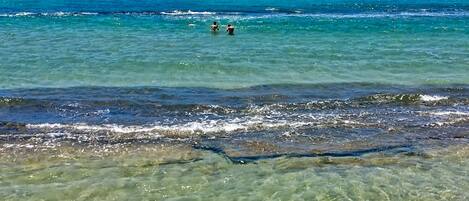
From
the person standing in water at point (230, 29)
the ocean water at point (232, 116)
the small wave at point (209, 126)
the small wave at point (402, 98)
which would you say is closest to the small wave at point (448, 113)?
the ocean water at point (232, 116)

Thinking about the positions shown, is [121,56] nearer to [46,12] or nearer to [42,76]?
[42,76]

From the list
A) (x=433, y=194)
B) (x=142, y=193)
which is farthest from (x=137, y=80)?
(x=433, y=194)

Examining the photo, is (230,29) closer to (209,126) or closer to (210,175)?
(209,126)

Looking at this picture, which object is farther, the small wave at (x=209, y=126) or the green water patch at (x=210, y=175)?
the small wave at (x=209, y=126)

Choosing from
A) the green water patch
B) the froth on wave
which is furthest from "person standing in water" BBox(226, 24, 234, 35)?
the green water patch

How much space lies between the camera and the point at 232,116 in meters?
17.8

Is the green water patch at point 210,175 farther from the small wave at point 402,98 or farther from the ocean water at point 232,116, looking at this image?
the small wave at point 402,98

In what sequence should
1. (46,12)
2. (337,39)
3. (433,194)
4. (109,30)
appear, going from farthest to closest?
(46,12), (109,30), (337,39), (433,194)

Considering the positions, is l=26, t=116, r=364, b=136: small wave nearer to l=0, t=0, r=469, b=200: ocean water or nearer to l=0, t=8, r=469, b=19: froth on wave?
l=0, t=0, r=469, b=200: ocean water

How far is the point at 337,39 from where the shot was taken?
3678 centimetres

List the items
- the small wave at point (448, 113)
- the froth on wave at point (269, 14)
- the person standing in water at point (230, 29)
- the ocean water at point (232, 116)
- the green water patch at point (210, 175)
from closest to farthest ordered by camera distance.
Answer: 1. the green water patch at point (210, 175)
2. the ocean water at point (232, 116)
3. the small wave at point (448, 113)
4. the person standing in water at point (230, 29)
5. the froth on wave at point (269, 14)

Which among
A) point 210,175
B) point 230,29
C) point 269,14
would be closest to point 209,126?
point 210,175

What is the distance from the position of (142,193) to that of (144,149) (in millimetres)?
2979

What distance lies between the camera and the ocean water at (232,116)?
12203 millimetres
